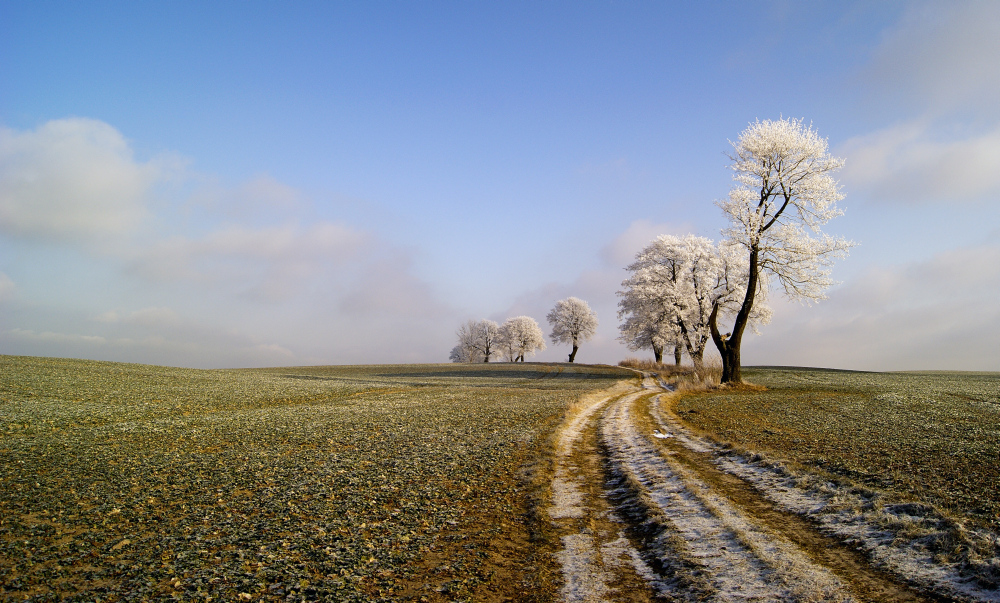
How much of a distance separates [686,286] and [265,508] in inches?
1855

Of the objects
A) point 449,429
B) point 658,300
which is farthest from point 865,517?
point 658,300

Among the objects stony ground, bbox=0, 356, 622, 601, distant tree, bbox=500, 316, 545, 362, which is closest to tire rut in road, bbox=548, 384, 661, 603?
stony ground, bbox=0, 356, 622, 601

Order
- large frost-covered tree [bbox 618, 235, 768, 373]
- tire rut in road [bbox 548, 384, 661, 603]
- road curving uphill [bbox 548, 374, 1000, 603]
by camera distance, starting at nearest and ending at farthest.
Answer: road curving uphill [bbox 548, 374, 1000, 603]
tire rut in road [bbox 548, 384, 661, 603]
large frost-covered tree [bbox 618, 235, 768, 373]

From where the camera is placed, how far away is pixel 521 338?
105 meters

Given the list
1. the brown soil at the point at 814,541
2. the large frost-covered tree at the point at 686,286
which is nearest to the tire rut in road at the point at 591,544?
the brown soil at the point at 814,541

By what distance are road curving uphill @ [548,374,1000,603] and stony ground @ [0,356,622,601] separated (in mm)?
661

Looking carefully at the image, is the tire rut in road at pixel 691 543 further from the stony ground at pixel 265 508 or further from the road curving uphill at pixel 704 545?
the stony ground at pixel 265 508

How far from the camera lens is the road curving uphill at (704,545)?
4.47 metres

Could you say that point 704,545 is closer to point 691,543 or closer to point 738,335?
point 691,543

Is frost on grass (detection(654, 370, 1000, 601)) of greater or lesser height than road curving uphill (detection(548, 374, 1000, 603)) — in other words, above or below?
above

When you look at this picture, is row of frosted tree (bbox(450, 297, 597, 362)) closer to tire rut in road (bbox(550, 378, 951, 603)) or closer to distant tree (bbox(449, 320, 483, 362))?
distant tree (bbox(449, 320, 483, 362))

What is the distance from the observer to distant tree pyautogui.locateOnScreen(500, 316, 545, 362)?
342 ft

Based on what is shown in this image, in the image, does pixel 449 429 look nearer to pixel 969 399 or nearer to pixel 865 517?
pixel 865 517

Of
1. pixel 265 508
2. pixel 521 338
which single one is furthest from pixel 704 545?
pixel 521 338
